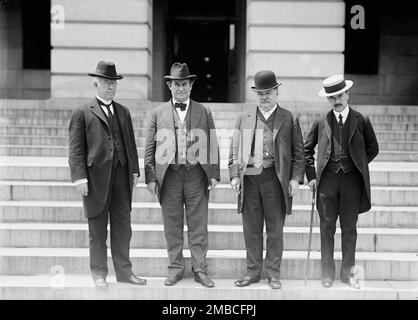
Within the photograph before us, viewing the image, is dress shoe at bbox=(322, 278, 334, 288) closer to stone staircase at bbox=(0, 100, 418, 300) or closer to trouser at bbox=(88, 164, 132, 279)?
stone staircase at bbox=(0, 100, 418, 300)

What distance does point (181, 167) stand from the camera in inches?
227

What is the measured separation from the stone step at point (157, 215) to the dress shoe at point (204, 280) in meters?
1.28

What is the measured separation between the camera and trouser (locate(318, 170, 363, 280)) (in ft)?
18.6

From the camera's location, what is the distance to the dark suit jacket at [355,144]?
564 centimetres

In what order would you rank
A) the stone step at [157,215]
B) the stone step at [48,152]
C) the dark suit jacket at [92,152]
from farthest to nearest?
the stone step at [48,152]
the stone step at [157,215]
the dark suit jacket at [92,152]

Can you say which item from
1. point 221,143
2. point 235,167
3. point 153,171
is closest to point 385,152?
point 221,143

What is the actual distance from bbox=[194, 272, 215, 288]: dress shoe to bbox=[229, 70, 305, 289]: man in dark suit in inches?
11.3

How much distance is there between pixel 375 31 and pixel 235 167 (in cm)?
1117

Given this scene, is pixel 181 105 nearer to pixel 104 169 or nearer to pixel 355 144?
pixel 104 169

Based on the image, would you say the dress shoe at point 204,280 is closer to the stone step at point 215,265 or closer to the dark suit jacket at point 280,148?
the stone step at point 215,265

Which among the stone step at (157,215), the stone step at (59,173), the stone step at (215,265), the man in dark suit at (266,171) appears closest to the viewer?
the man in dark suit at (266,171)

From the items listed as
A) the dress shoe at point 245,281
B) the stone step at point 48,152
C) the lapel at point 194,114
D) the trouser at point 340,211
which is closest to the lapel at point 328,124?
the trouser at point 340,211

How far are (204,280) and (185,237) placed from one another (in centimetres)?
98

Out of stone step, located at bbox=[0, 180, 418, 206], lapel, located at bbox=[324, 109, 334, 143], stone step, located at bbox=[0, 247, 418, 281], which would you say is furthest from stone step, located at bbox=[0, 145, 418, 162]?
lapel, located at bbox=[324, 109, 334, 143]
